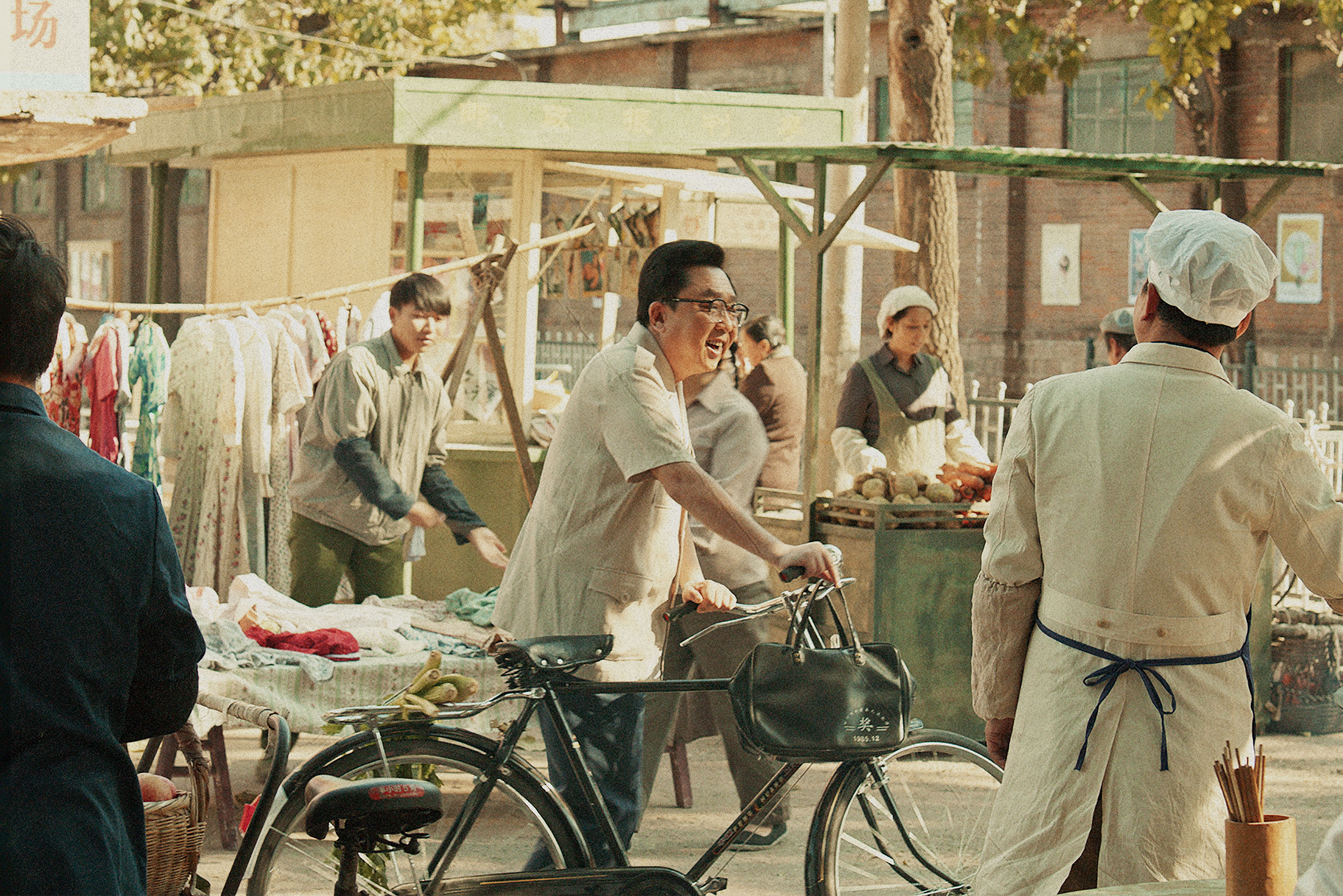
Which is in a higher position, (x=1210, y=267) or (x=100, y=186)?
(x=100, y=186)

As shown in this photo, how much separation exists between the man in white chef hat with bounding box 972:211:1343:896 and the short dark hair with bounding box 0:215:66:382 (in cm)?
187

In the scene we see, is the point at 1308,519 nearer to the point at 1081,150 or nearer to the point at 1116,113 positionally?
the point at 1116,113

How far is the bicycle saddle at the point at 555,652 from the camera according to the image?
386 centimetres

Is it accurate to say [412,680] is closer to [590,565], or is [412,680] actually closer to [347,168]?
[590,565]

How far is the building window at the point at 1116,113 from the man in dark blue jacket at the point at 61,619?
2037 cm

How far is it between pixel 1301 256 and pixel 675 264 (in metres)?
17.9

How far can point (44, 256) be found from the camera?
2.28 metres

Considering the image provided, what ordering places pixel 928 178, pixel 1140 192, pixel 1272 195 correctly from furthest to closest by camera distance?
pixel 928 178
pixel 1272 195
pixel 1140 192

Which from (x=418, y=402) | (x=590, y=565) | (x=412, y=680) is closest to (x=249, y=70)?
(x=418, y=402)

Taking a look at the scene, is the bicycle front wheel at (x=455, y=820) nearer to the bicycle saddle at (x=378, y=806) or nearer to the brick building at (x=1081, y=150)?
the bicycle saddle at (x=378, y=806)

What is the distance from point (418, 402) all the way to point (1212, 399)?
4195 millimetres

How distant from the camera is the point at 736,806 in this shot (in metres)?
6.41

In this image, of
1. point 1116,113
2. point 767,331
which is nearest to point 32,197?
point 1116,113

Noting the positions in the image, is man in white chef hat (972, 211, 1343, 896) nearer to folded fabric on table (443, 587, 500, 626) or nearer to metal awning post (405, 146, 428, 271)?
folded fabric on table (443, 587, 500, 626)
